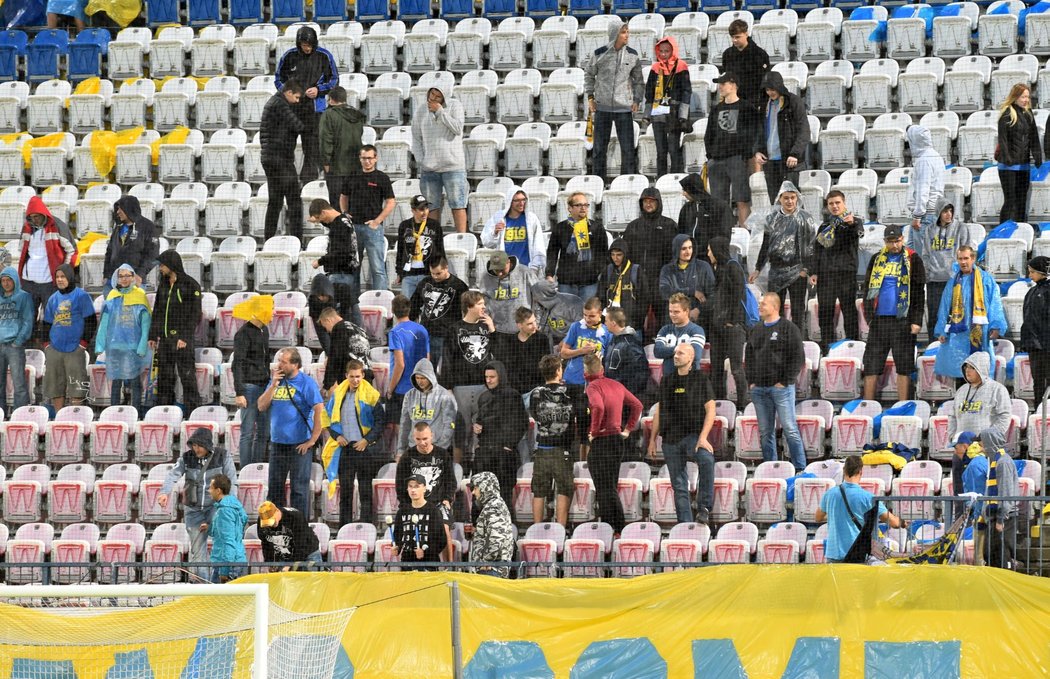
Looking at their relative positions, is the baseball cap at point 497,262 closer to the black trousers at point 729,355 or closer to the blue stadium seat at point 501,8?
the black trousers at point 729,355

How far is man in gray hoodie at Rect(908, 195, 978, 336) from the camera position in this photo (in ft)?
52.1

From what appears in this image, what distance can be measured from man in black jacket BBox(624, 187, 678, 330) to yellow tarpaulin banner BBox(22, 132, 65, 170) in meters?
8.01

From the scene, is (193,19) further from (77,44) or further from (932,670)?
(932,670)

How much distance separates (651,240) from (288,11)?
840 centimetres

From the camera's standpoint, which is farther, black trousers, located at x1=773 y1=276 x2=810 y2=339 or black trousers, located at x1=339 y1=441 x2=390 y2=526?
black trousers, located at x1=773 y1=276 x2=810 y2=339

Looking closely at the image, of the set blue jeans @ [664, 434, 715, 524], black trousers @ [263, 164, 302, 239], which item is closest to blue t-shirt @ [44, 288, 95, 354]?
black trousers @ [263, 164, 302, 239]

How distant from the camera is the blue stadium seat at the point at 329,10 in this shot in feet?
72.9

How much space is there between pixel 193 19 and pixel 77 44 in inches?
59.8

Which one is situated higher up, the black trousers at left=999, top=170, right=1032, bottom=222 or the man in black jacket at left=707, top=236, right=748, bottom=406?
the black trousers at left=999, top=170, right=1032, bottom=222

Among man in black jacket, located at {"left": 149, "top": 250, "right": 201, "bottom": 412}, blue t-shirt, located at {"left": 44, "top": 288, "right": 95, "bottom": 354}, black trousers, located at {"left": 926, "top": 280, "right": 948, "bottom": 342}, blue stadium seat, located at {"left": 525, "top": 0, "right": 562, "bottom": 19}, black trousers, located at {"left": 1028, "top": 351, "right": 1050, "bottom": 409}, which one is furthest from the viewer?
blue stadium seat, located at {"left": 525, "top": 0, "right": 562, "bottom": 19}

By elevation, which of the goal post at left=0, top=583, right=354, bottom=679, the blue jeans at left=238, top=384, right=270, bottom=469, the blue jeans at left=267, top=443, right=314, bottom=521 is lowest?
the goal post at left=0, top=583, right=354, bottom=679

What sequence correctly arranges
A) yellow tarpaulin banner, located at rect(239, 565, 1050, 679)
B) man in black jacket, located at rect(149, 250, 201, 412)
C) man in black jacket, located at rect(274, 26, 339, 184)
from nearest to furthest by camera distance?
yellow tarpaulin banner, located at rect(239, 565, 1050, 679) → man in black jacket, located at rect(149, 250, 201, 412) → man in black jacket, located at rect(274, 26, 339, 184)

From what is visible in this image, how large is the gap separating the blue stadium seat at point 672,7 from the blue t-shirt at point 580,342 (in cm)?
735

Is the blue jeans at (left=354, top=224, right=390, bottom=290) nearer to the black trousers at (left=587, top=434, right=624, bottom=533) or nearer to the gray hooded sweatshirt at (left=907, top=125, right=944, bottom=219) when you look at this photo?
the black trousers at (left=587, top=434, right=624, bottom=533)
